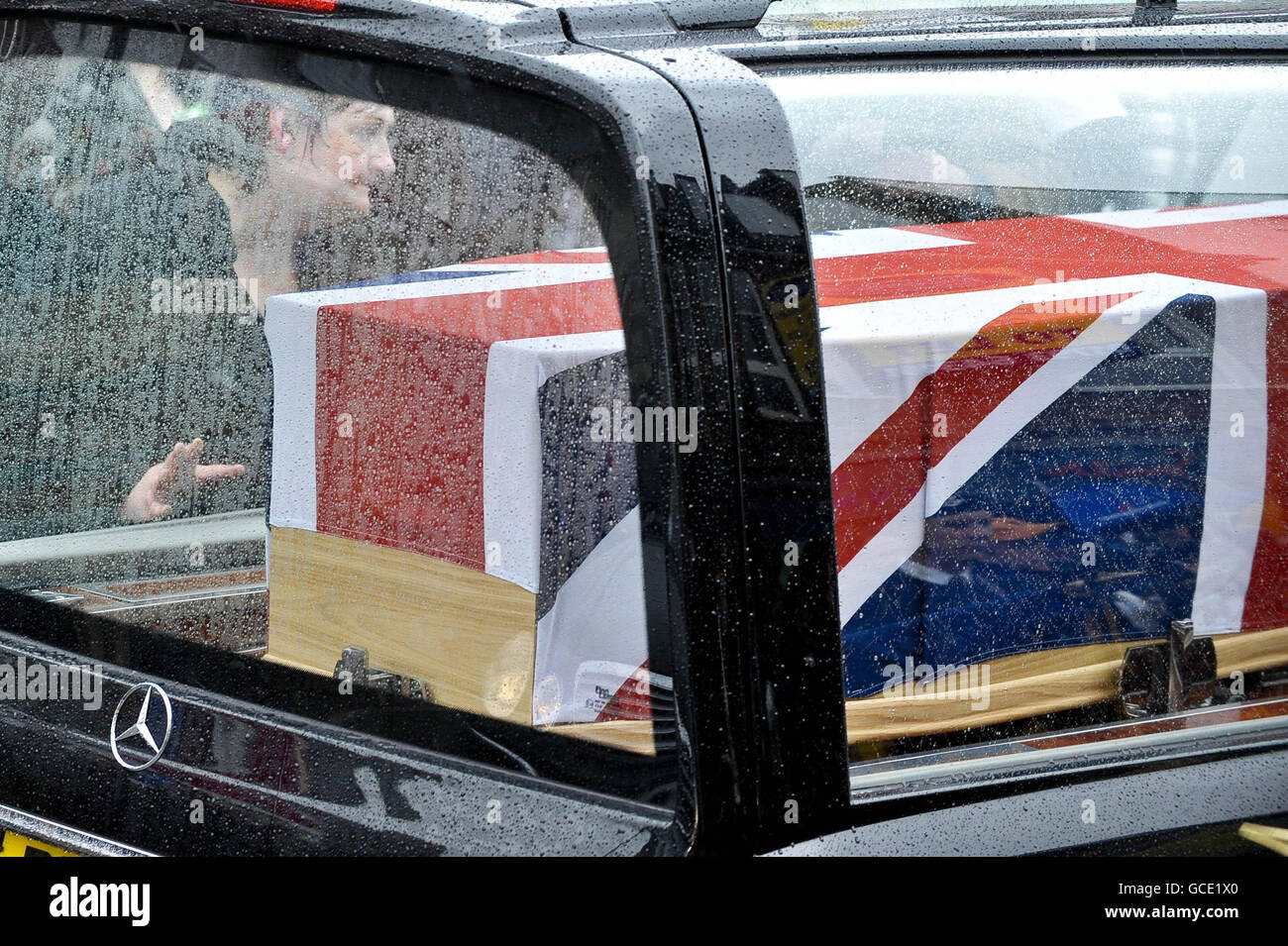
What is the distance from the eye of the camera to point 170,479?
1556 millimetres

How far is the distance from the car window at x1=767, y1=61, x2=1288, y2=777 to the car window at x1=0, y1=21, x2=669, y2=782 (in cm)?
37

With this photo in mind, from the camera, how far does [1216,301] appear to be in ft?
5.85

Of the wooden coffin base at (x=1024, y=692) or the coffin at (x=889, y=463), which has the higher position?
the coffin at (x=889, y=463)

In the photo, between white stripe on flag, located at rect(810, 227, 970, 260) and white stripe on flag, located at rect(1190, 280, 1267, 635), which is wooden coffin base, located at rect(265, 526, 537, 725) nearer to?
white stripe on flag, located at rect(810, 227, 970, 260)

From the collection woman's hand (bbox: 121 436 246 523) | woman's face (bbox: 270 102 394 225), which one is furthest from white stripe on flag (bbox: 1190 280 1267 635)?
woman's hand (bbox: 121 436 246 523)

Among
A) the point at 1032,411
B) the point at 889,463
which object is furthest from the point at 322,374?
the point at 1032,411

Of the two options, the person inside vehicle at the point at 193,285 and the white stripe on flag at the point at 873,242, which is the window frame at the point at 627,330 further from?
the white stripe on flag at the point at 873,242

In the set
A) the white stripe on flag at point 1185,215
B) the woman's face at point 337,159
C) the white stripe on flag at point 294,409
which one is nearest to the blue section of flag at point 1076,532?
the white stripe on flag at point 1185,215

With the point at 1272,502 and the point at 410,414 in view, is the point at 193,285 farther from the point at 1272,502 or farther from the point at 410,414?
the point at 1272,502

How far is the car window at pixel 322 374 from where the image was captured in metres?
1.32

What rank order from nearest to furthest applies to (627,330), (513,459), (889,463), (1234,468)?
(627,330) → (513,459) → (889,463) → (1234,468)

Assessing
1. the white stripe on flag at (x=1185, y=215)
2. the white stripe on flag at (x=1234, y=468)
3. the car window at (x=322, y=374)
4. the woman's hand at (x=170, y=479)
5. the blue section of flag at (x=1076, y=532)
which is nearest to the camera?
the car window at (x=322, y=374)

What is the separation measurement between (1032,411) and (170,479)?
1052 millimetres

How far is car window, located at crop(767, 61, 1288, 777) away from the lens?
5.29 ft
